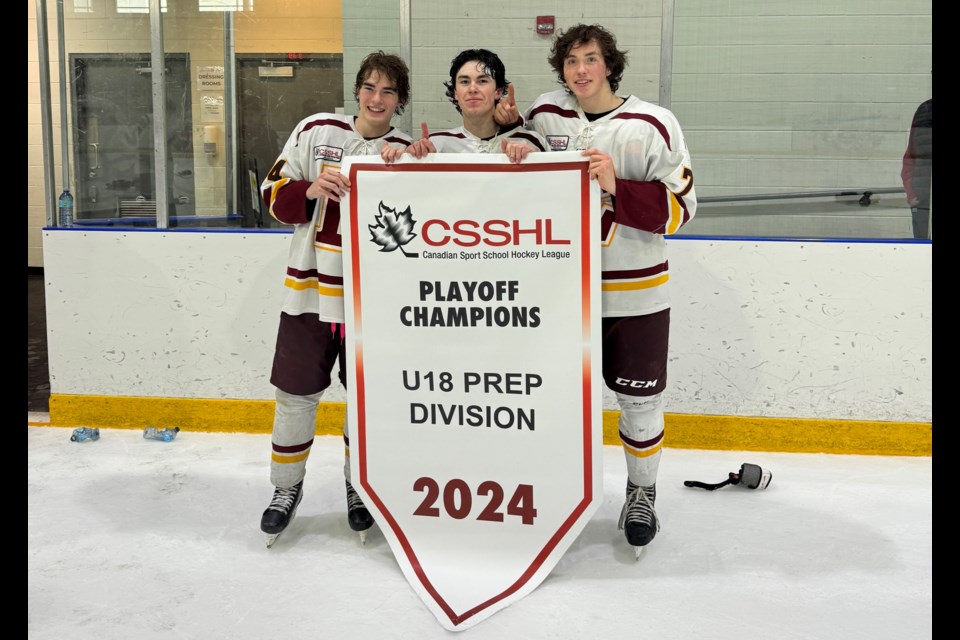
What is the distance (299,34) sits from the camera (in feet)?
10.9

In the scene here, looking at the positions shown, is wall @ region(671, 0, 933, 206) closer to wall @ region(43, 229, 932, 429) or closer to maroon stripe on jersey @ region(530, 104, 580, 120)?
wall @ region(43, 229, 932, 429)

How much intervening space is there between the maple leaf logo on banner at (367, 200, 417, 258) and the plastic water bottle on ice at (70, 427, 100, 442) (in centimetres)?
177

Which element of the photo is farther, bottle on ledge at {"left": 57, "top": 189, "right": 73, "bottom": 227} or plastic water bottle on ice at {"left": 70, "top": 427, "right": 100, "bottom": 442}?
bottle on ledge at {"left": 57, "top": 189, "right": 73, "bottom": 227}

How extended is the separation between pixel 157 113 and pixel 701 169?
84.7 inches

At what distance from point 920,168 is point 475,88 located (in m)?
1.99

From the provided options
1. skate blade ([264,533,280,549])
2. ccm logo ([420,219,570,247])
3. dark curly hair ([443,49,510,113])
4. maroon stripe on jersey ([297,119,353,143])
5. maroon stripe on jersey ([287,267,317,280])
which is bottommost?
skate blade ([264,533,280,549])

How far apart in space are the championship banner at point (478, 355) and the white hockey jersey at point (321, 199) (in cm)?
9

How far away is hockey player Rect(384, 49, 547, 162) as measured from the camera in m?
2.12

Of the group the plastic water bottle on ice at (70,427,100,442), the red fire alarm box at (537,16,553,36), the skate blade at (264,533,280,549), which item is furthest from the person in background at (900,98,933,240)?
the plastic water bottle on ice at (70,427,100,442)

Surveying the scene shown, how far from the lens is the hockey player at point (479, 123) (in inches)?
83.6

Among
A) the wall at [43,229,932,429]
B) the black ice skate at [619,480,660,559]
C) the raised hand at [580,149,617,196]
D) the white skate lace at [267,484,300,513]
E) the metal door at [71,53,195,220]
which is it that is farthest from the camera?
the metal door at [71,53,195,220]

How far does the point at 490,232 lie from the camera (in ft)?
6.91

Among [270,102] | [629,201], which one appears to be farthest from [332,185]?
[270,102]

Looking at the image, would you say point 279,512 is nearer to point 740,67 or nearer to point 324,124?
point 324,124
